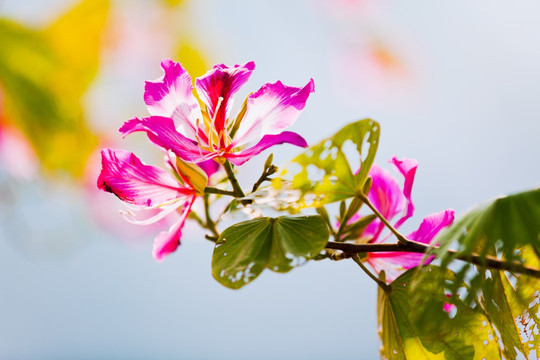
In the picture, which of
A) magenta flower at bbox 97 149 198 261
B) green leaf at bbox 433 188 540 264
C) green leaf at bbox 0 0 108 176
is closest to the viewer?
green leaf at bbox 433 188 540 264

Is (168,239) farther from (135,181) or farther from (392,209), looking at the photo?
(392,209)

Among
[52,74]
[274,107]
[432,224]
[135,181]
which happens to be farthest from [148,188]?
[52,74]

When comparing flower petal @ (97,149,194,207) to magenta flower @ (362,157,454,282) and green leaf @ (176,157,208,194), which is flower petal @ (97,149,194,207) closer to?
green leaf @ (176,157,208,194)

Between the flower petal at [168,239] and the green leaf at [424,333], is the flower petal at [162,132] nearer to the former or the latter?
the flower petal at [168,239]

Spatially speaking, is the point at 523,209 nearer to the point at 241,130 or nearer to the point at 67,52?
the point at 241,130

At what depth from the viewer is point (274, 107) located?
350 mm

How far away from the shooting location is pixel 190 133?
374 millimetres

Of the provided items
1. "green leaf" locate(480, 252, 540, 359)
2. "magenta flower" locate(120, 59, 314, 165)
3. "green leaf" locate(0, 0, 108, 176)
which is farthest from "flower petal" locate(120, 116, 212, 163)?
"green leaf" locate(0, 0, 108, 176)

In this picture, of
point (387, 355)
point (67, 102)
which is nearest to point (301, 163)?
point (387, 355)

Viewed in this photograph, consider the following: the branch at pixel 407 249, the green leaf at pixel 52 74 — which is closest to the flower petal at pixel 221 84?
the branch at pixel 407 249

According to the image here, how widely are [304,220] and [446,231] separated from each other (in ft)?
0.28

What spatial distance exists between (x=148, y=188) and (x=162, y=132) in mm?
59

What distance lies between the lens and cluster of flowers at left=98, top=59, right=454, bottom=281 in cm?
34

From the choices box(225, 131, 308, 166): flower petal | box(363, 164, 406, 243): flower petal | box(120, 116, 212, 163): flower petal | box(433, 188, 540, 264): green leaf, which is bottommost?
box(433, 188, 540, 264): green leaf
